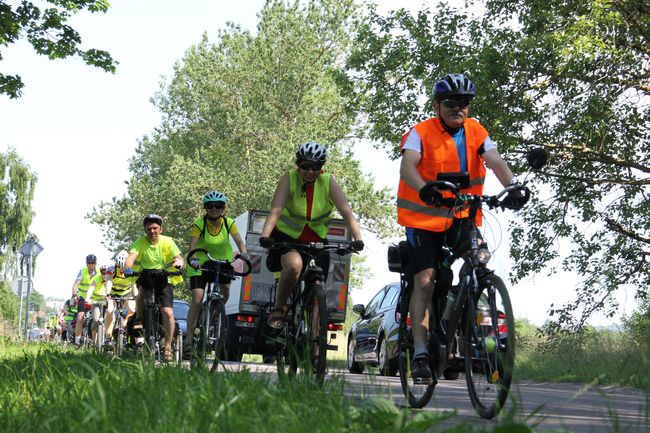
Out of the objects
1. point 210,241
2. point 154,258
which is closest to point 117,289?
point 154,258

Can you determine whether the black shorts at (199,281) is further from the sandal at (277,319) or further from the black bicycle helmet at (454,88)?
the black bicycle helmet at (454,88)

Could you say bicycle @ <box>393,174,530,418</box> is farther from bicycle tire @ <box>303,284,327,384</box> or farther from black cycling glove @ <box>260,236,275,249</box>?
black cycling glove @ <box>260,236,275,249</box>

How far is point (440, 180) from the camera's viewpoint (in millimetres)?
6824

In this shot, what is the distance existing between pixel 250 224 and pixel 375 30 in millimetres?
7545

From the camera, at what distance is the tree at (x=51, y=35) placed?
829 inches

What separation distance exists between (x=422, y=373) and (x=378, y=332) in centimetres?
964

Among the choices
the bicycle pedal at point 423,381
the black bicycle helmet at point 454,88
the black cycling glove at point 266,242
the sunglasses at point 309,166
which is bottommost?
the bicycle pedal at point 423,381

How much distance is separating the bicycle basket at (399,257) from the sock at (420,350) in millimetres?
596

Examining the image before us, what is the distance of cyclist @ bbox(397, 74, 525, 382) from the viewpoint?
696 centimetres

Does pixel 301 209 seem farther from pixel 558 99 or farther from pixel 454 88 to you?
pixel 558 99

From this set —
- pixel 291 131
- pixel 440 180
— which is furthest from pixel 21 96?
pixel 291 131

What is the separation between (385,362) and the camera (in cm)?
1537

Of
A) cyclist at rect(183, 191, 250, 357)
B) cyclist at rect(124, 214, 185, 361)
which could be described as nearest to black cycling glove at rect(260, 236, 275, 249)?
cyclist at rect(183, 191, 250, 357)

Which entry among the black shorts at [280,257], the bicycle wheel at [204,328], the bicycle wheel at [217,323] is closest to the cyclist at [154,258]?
the bicycle wheel at [204,328]
